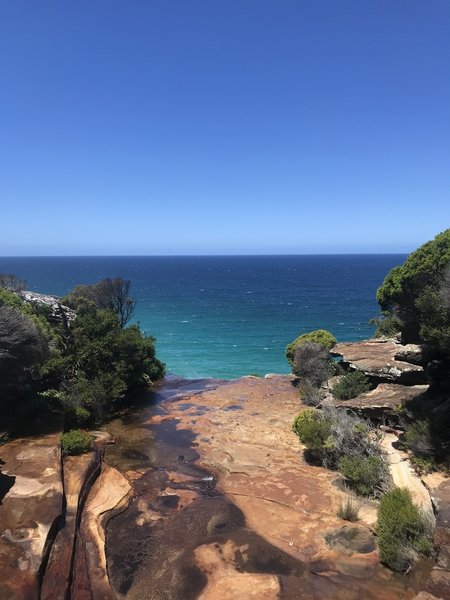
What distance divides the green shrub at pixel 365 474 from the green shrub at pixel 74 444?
8.86 m

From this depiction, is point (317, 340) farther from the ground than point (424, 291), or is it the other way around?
point (424, 291)

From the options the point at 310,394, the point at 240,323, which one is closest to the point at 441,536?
the point at 310,394

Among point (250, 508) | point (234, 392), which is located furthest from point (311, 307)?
point (250, 508)

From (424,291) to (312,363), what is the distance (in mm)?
12055

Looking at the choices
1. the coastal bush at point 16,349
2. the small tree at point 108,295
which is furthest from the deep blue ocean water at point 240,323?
the coastal bush at point 16,349

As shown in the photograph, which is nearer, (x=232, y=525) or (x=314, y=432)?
(x=232, y=525)

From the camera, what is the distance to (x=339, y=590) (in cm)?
869

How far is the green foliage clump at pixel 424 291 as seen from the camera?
12.4 meters

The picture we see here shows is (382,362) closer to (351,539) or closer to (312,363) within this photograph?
(312,363)

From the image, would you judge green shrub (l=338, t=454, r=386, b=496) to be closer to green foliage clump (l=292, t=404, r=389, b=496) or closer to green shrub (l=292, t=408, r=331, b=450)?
green foliage clump (l=292, t=404, r=389, b=496)

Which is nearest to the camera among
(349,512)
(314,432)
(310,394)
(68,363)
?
(349,512)

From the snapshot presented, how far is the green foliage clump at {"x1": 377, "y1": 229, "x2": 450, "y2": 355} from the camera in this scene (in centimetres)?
1240

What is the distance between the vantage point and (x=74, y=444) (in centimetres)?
1469

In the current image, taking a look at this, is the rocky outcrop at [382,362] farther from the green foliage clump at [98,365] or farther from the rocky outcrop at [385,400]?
the green foliage clump at [98,365]
